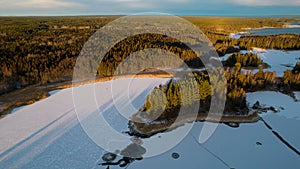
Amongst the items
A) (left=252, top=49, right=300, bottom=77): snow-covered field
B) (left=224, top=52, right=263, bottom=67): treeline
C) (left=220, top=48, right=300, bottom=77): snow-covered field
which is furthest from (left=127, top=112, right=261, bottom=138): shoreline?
(left=224, top=52, right=263, bottom=67): treeline

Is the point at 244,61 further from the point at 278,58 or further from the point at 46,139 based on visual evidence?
the point at 46,139

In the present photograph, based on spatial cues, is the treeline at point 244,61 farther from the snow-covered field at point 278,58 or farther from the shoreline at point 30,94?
the shoreline at point 30,94

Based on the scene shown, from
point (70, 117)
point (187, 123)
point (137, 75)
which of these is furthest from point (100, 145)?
point (137, 75)

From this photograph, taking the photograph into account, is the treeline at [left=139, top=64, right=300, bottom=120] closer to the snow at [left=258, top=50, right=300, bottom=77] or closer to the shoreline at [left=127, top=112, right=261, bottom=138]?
the shoreline at [left=127, top=112, right=261, bottom=138]

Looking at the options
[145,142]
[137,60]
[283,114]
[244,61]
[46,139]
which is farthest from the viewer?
[244,61]

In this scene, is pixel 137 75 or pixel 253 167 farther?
pixel 137 75

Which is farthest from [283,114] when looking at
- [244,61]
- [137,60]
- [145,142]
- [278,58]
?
[278,58]

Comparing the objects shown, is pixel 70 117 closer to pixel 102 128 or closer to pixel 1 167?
pixel 102 128

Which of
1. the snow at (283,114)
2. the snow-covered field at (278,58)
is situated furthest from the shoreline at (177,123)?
the snow-covered field at (278,58)
